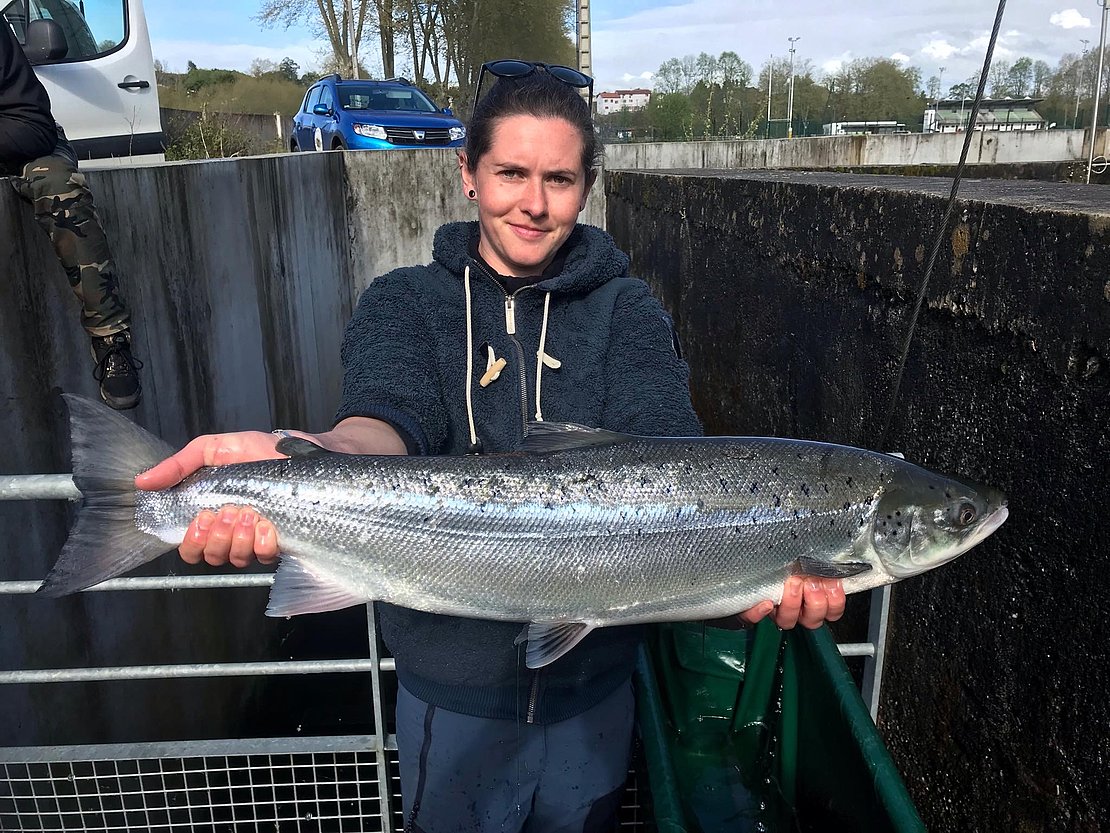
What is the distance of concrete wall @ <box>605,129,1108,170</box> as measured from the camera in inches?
739

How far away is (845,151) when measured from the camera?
21.1 metres

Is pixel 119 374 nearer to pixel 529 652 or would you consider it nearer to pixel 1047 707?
pixel 529 652

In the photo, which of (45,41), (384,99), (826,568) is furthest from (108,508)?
(384,99)

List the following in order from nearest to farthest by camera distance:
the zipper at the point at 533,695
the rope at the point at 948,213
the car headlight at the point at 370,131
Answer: the zipper at the point at 533,695 → the rope at the point at 948,213 → the car headlight at the point at 370,131

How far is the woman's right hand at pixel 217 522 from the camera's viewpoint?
2.37 m

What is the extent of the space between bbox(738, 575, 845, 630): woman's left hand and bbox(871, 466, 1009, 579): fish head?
0.20 meters

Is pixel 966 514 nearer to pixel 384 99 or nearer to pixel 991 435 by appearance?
pixel 991 435

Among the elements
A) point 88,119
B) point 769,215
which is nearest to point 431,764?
point 769,215

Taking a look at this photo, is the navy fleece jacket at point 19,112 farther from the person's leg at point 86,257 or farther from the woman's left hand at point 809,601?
the woman's left hand at point 809,601

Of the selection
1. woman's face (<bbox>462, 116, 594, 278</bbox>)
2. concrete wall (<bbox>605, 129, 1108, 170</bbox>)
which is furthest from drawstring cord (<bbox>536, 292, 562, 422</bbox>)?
concrete wall (<bbox>605, 129, 1108, 170</bbox>)

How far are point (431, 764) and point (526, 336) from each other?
134 centimetres

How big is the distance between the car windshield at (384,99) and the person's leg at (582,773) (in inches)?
644

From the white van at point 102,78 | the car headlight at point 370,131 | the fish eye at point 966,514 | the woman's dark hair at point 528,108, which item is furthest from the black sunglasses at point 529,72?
the car headlight at point 370,131

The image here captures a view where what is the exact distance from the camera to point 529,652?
2410 millimetres
